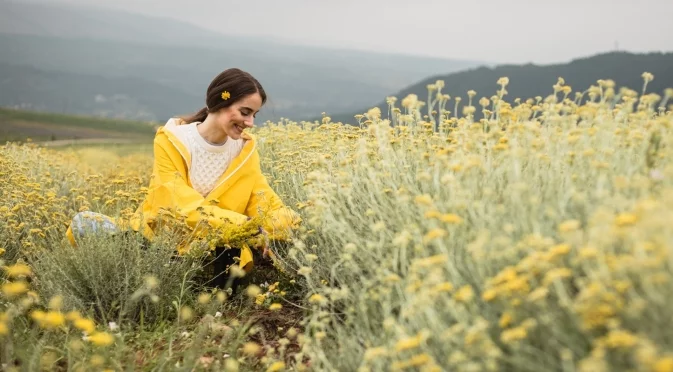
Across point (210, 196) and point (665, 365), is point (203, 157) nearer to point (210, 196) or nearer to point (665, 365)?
point (210, 196)

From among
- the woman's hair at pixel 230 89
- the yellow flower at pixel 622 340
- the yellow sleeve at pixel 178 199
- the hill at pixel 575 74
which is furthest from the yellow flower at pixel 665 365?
the hill at pixel 575 74

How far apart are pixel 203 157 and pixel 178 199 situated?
0.43 meters

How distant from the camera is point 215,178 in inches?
144

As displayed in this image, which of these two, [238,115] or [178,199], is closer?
[178,199]

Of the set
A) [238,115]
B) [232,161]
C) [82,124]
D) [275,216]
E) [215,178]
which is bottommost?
[82,124]

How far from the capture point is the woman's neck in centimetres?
360

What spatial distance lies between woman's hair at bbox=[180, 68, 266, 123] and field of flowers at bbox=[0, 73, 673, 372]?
64 centimetres

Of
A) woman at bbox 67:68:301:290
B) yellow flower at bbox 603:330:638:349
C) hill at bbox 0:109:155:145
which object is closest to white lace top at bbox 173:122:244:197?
woman at bbox 67:68:301:290

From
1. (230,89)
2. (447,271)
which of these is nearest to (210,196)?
(230,89)

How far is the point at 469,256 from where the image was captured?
1.85 meters

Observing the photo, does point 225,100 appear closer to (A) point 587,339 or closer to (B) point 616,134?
(B) point 616,134

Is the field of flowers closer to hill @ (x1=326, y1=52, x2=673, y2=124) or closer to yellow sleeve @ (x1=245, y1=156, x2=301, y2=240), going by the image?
yellow sleeve @ (x1=245, y1=156, x2=301, y2=240)

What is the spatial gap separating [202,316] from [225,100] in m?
1.30

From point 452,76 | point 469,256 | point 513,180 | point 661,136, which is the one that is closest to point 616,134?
point 661,136
